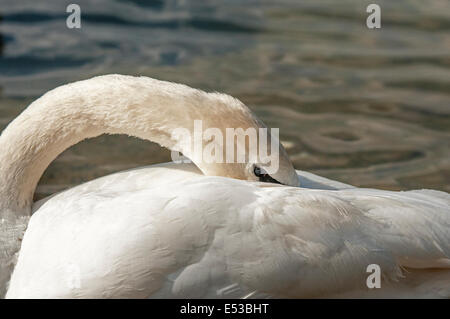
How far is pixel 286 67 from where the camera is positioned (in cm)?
778

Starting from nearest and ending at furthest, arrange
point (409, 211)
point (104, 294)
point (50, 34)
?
point (104, 294) → point (409, 211) → point (50, 34)

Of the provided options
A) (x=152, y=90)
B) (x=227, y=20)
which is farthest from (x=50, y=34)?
(x=152, y=90)

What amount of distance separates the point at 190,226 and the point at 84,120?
3.08ft

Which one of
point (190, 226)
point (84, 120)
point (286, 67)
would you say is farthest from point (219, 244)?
point (286, 67)

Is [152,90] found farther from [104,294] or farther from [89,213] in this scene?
[104,294]

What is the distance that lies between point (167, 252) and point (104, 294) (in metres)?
0.29

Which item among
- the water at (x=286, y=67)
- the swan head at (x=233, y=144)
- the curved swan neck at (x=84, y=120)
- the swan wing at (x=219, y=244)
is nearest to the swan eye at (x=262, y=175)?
the swan head at (x=233, y=144)

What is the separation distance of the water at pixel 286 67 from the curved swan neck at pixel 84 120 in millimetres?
1588

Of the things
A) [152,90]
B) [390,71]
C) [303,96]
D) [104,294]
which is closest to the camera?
[104,294]

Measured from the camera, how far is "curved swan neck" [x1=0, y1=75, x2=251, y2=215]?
3.90 metres

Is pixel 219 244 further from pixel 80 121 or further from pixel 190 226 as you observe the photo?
pixel 80 121

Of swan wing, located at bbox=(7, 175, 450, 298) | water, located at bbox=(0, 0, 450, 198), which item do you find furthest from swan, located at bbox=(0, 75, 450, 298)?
water, located at bbox=(0, 0, 450, 198)

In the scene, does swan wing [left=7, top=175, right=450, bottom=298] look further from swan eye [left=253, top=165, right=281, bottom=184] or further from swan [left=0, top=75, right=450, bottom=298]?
swan eye [left=253, top=165, right=281, bottom=184]

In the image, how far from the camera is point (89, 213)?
3521mm
